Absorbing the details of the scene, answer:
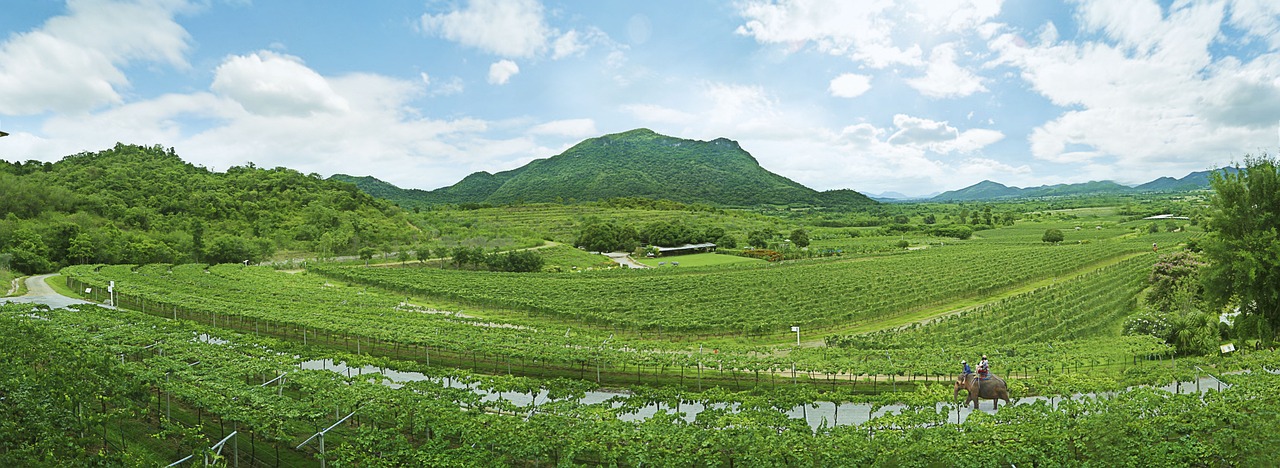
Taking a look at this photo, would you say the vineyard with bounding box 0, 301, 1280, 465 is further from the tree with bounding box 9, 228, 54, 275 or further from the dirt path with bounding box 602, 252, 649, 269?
the dirt path with bounding box 602, 252, 649, 269

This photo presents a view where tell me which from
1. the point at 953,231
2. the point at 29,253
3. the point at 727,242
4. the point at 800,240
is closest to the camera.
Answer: the point at 29,253

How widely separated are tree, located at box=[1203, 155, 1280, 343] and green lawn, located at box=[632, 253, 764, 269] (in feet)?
161

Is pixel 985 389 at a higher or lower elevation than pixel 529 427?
lower

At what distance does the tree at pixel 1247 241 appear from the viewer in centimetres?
1848

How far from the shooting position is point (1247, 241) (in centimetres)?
1878

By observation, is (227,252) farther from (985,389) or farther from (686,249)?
(985,389)

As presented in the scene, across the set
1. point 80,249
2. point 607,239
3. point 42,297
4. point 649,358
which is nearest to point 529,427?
point 649,358

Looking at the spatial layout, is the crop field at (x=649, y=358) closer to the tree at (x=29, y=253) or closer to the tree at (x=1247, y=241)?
the tree at (x=1247, y=241)

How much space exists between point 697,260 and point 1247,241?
5776 cm

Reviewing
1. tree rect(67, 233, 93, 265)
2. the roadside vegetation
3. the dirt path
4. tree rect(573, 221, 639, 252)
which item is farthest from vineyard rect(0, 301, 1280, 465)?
tree rect(573, 221, 639, 252)


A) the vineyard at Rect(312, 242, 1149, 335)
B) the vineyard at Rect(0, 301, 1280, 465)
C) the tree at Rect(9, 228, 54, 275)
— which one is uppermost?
the tree at Rect(9, 228, 54, 275)

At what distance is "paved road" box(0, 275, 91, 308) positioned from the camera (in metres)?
34.0

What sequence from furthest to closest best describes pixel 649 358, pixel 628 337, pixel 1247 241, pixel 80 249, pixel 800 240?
pixel 800 240 < pixel 80 249 < pixel 628 337 < pixel 649 358 < pixel 1247 241

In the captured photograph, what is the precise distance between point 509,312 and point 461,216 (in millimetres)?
92751
